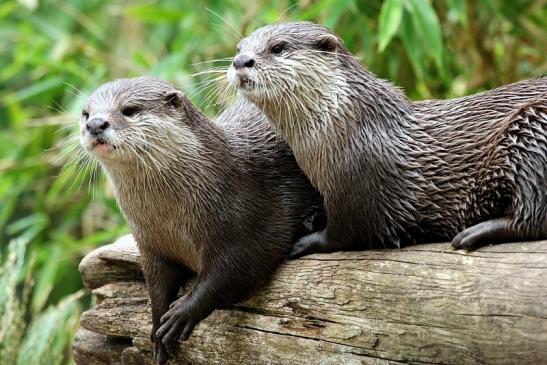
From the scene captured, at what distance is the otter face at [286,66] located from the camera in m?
2.04

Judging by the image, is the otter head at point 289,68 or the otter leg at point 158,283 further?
the otter leg at point 158,283

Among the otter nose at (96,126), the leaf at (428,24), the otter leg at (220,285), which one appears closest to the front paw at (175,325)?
the otter leg at (220,285)

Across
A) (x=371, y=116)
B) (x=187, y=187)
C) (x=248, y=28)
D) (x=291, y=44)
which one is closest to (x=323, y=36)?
(x=291, y=44)

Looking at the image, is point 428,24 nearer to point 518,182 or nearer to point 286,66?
point 286,66

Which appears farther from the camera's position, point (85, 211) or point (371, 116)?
point (85, 211)

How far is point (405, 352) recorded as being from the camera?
6.27 feet

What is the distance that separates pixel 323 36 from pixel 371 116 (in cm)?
23

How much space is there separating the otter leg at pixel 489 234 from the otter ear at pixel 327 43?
558mm

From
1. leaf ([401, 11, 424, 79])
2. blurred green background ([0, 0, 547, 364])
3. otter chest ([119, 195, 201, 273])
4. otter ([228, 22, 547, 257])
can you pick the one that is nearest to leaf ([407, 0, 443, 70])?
blurred green background ([0, 0, 547, 364])

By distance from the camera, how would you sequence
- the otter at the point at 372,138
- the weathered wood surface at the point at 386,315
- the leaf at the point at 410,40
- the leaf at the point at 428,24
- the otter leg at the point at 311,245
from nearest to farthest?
the weathered wood surface at the point at 386,315
the otter at the point at 372,138
the otter leg at the point at 311,245
the leaf at the point at 428,24
the leaf at the point at 410,40

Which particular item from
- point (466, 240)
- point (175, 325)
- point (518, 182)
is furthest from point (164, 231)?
point (518, 182)

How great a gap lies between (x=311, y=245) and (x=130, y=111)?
1.85ft

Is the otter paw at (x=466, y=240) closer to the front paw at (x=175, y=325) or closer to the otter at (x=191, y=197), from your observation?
the otter at (x=191, y=197)

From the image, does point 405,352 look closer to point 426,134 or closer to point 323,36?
point 426,134
